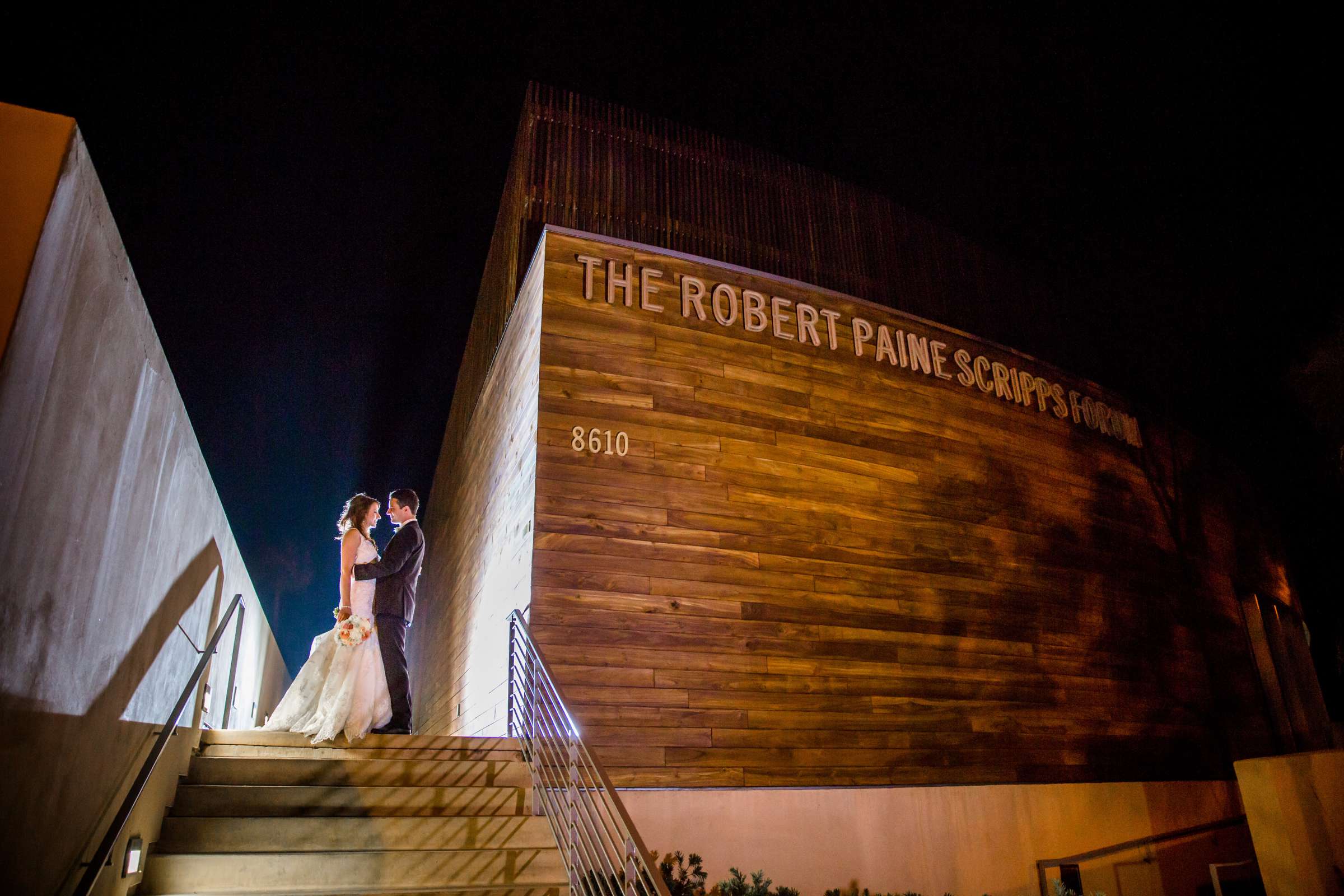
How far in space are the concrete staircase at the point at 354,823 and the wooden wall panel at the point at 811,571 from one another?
1187 millimetres

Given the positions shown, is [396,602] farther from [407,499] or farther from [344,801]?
[344,801]

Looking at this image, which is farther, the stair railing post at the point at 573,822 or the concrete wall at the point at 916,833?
the concrete wall at the point at 916,833

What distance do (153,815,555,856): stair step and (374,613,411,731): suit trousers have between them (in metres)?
1.16

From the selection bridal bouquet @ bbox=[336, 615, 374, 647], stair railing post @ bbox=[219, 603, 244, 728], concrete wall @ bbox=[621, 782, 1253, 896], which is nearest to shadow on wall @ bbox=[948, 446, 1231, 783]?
concrete wall @ bbox=[621, 782, 1253, 896]

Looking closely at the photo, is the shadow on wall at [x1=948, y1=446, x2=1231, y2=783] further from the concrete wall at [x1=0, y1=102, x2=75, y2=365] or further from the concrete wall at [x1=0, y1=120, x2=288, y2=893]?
the concrete wall at [x1=0, y1=102, x2=75, y2=365]

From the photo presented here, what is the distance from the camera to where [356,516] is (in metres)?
5.34

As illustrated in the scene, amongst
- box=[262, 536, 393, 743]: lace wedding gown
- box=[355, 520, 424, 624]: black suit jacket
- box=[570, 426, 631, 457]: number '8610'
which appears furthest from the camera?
box=[570, 426, 631, 457]: number '8610'

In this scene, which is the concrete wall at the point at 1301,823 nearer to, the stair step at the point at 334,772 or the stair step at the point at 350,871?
the stair step at the point at 350,871

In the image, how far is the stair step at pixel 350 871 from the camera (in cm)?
332

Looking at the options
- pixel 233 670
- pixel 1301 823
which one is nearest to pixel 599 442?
pixel 233 670

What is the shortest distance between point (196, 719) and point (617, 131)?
5553 millimetres

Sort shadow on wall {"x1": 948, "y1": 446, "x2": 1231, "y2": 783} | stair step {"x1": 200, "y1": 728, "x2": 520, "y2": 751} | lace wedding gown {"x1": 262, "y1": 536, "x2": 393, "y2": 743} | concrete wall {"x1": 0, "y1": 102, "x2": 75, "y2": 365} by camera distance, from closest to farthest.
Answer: concrete wall {"x1": 0, "y1": 102, "x2": 75, "y2": 365} → stair step {"x1": 200, "y1": 728, "x2": 520, "y2": 751} → lace wedding gown {"x1": 262, "y1": 536, "x2": 393, "y2": 743} → shadow on wall {"x1": 948, "y1": 446, "x2": 1231, "y2": 783}

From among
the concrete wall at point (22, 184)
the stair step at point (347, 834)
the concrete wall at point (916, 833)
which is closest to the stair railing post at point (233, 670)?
the stair step at point (347, 834)

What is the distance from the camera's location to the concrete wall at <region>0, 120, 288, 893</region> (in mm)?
1962
